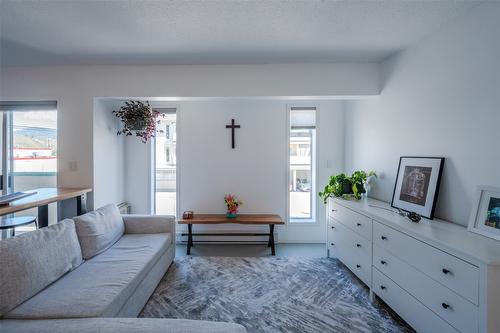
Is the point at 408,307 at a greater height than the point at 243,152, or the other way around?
the point at 243,152

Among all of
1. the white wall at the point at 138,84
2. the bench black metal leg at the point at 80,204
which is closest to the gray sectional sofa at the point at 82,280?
the bench black metal leg at the point at 80,204

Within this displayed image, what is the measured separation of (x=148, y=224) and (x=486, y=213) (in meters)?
3.12

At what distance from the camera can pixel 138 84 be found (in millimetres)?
2832

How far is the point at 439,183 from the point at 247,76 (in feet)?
7.33

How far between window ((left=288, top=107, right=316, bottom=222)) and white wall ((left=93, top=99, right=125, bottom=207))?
261cm

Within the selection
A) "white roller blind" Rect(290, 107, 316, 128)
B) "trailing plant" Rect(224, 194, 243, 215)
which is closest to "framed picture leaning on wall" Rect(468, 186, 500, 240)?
"white roller blind" Rect(290, 107, 316, 128)

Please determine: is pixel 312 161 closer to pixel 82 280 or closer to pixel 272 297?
pixel 272 297

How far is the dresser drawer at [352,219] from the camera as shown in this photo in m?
2.21

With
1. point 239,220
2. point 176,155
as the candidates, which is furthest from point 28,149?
point 239,220

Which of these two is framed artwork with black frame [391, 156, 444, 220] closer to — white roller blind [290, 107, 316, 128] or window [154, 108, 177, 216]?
white roller blind [290, 107, 316, 128]

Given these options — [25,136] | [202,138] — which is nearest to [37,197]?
[25,136]

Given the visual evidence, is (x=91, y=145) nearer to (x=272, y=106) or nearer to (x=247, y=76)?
(x=247, y=76)

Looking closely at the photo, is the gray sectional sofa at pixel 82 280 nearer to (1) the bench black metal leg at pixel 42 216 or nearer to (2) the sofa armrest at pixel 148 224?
(2) the sofa armrest at pixel 148 224

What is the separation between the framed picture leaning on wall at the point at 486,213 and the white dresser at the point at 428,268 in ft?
0.18
